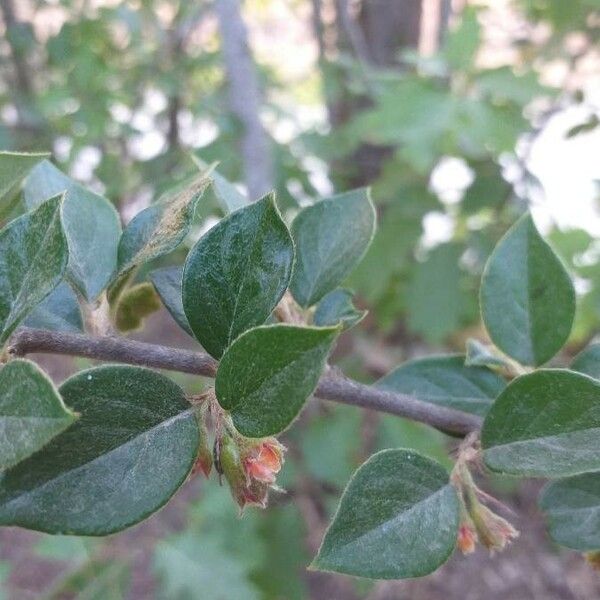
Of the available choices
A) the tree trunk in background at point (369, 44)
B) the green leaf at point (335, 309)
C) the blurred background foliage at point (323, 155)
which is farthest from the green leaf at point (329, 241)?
the tree trunk in background at point (369, 44)

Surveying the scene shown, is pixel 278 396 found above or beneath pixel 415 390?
above

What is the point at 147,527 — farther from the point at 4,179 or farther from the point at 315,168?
the point at 4,179

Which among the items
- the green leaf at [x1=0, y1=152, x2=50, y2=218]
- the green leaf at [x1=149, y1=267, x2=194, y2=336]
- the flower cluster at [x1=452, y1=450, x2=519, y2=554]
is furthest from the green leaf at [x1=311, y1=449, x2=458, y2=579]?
the green leaf at [x1=0, y1=152, x2=50, y2=218]

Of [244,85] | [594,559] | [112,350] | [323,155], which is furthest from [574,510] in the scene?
[323,155]

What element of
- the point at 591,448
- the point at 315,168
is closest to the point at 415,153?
the point at 315,168

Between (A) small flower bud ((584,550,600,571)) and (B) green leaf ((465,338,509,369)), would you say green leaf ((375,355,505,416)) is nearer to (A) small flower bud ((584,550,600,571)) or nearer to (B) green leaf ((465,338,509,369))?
(B) green leaf ((465,338,509,369))

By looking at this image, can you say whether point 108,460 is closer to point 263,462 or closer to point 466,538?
point 263,462

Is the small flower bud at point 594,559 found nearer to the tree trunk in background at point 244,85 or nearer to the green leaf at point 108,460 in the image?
the green leaf at point 108,460
